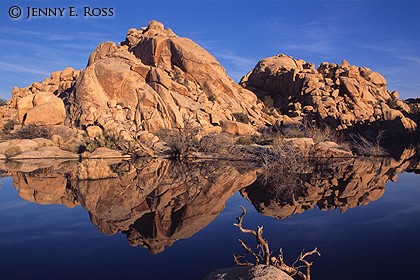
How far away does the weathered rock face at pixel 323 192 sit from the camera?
11391 mm

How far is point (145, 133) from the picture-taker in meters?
32.7

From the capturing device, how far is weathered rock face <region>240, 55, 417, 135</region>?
41.6m

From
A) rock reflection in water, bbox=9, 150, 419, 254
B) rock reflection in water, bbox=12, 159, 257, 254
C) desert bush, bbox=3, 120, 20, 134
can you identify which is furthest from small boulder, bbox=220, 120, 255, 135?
desert bush, bbox=3, 120, 20, 134

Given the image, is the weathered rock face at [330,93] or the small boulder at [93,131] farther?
the weathered rock face at [330,93]

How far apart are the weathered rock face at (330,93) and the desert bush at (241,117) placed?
713cm

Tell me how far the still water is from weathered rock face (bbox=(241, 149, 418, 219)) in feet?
0.13

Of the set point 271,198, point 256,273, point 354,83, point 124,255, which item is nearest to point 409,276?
point 256,273

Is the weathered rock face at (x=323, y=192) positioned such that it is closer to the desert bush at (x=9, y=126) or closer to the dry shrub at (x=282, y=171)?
the dry shrub at (x=282, y=171)

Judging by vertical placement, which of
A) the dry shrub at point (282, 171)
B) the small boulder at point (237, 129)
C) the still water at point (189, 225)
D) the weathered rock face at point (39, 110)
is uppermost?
the weathered rock face at point (39, 110)

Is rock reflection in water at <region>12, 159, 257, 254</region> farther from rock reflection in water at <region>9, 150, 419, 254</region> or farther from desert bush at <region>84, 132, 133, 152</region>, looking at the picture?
desert bush at <region>84, 132, 133, 152</region>

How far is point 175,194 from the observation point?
12961 mm

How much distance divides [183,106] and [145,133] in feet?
23.6

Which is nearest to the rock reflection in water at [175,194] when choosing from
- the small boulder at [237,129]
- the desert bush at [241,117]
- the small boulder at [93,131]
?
the small boulder at [93,131]

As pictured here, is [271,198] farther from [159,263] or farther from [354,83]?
[354,83]
